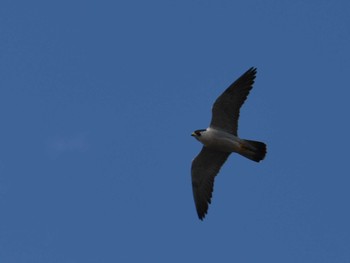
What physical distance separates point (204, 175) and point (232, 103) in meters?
2.71

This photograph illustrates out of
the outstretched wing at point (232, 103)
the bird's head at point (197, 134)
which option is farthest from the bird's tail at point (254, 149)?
the bird's head at point (197, 134)

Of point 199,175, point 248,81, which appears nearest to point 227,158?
point 199,175

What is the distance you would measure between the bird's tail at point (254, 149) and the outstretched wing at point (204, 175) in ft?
3.64

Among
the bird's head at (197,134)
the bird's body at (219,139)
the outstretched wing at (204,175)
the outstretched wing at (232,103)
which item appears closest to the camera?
the outstretched wing at (232,103)

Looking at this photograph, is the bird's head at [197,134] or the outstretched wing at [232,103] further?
the bird's head at [197,134]

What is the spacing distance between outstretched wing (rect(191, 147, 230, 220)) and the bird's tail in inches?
43.6

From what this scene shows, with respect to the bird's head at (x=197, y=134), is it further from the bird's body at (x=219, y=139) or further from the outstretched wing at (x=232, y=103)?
the outstretched wing at (x=232, y=103)

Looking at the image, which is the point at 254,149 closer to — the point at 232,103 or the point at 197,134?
the point at 232,103

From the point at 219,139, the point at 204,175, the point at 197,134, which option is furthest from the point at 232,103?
the point at 204,175

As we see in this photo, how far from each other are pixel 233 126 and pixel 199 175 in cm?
211

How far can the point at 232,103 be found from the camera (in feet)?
75.0

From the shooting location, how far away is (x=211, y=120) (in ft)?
76.0

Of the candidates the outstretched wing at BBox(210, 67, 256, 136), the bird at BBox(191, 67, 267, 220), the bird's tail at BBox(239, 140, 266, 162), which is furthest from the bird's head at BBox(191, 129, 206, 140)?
the bird's tail at BBox(239, 140, 266, 162)

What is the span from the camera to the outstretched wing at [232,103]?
895 inches
